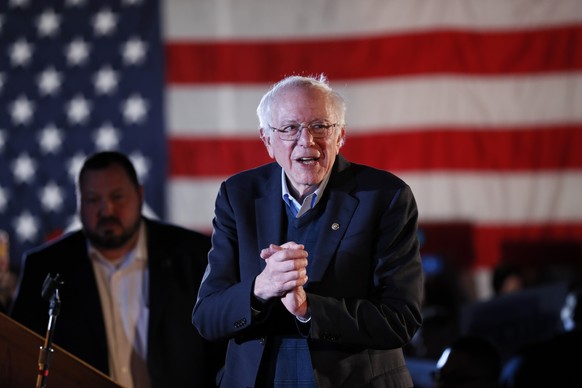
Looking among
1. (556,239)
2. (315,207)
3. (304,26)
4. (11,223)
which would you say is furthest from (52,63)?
(315,207)

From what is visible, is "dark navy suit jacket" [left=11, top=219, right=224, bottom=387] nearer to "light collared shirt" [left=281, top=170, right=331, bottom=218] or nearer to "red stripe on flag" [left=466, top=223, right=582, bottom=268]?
"light collared shirt" [left=281, top=170, right=331, bottom=218]

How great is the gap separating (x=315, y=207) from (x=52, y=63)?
6.80 metres

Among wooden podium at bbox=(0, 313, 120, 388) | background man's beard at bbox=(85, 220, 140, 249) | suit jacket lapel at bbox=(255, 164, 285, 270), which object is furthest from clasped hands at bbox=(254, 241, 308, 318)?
background man's beard at bbox=(85, 220, 140, 249)

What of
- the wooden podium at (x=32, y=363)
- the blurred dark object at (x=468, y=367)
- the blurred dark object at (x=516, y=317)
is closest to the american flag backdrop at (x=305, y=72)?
the blurred dark object at (x=516, y=317)

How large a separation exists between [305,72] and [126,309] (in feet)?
16.9

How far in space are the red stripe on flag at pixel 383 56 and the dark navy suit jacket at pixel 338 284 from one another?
20.0 feet

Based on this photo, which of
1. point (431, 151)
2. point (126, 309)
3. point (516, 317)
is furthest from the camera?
point (431, 151)

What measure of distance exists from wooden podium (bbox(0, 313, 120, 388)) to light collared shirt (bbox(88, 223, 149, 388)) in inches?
37.9

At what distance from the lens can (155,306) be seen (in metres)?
3.81

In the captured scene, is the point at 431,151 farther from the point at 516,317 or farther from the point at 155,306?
the point at 155,306

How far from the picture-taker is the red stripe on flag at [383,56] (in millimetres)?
8641

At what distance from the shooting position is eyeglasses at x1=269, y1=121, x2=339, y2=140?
2572 millimetres

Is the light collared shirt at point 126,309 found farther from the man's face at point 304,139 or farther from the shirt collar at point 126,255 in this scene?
the man's face at point 304,139

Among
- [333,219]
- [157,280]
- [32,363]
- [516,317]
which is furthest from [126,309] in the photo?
[516,317]
